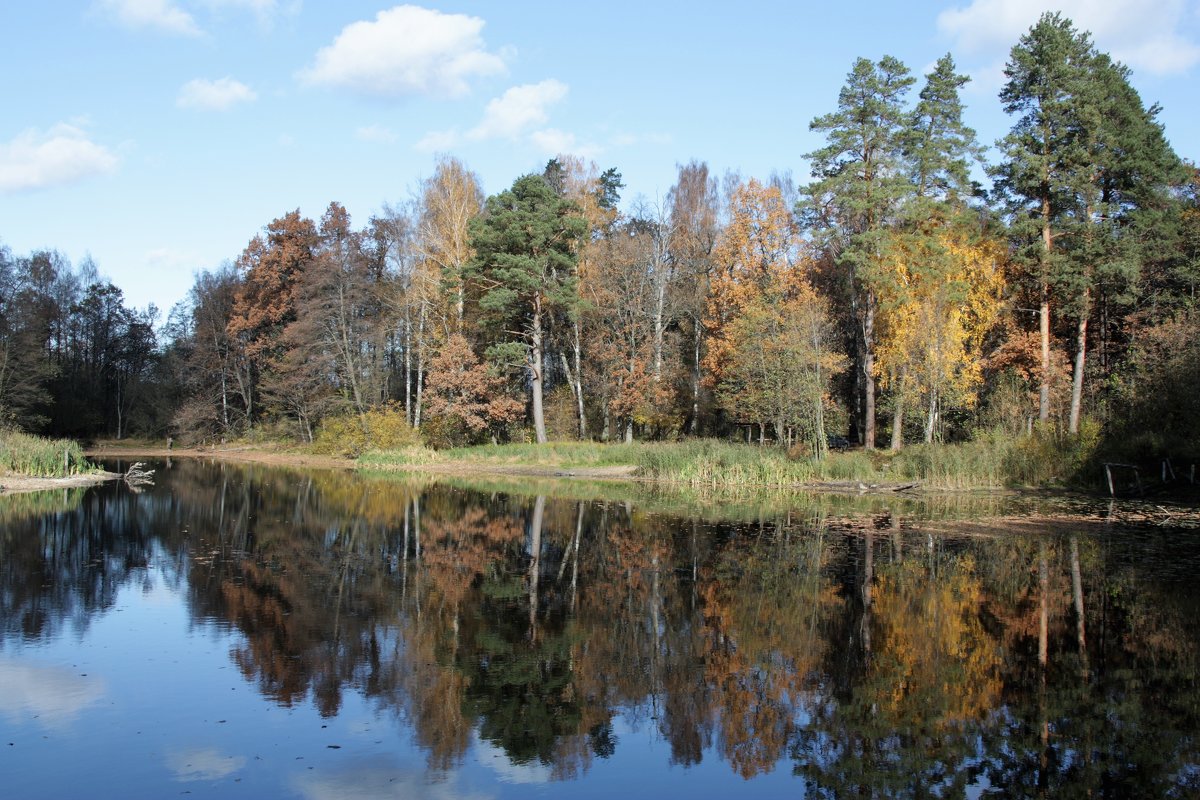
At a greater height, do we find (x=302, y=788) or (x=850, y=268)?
(x=850, y=268)

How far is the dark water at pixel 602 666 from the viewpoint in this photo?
262 inches

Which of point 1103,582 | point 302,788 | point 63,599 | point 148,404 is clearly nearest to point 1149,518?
point 1103,582

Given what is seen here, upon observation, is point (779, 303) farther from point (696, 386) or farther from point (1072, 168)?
point (1072, 168)

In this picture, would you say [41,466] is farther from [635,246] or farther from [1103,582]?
[1103,582]

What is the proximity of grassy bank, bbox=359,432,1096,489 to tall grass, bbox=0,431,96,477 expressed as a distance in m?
19.6

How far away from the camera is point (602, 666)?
30.2 feet

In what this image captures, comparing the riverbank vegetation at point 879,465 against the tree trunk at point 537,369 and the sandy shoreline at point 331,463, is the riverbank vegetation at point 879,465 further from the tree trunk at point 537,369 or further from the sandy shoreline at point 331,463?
the tree trunk at point 537,369

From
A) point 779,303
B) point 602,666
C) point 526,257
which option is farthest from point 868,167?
point 602,666

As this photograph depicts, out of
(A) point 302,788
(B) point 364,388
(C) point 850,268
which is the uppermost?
(C) point 850,268

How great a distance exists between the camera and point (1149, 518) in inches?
759

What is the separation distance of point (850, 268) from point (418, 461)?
67.0 ft

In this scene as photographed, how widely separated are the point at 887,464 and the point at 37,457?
2832cm

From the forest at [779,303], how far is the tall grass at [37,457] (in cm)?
1000

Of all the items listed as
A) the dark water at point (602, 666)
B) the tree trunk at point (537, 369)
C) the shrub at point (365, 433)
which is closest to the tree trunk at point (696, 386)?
the tree trunk at point (537, 369)
